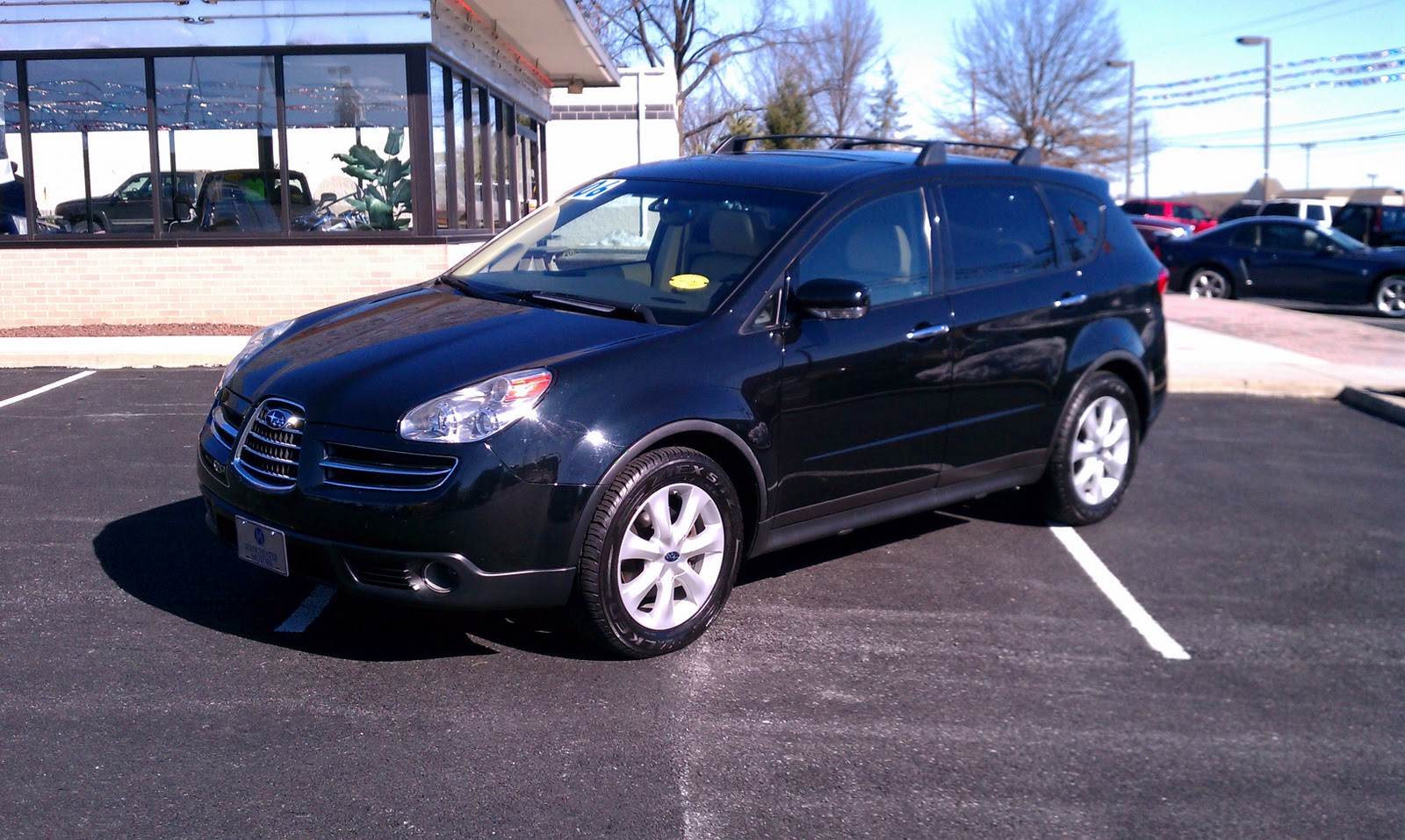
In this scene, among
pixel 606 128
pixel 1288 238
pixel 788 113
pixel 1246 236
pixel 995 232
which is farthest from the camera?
pixel 788 113

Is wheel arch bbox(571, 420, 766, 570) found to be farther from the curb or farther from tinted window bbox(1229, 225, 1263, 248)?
tinted window bbox(1229, 225, 1263, 248)

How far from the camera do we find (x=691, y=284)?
5023 millimetres

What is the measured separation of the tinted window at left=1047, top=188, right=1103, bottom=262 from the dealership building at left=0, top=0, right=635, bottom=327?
9117 mm

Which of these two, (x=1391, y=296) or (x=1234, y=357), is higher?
(x=1391, y=296)

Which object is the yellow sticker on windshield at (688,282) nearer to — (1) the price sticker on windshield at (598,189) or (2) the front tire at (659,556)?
(2) the front tire at (659,556)

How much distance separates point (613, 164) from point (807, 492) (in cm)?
2070

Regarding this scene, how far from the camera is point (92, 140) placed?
1391 centimetres

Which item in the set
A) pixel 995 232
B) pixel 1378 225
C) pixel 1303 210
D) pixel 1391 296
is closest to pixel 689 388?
pixel 995 232

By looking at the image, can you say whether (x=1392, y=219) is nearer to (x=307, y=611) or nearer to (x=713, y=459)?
(x=713, y=459)

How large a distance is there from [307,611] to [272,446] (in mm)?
861

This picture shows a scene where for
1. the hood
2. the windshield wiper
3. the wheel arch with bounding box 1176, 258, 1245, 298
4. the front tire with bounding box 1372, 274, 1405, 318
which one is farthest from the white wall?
the hood

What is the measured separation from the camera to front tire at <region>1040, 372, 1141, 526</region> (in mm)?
6316

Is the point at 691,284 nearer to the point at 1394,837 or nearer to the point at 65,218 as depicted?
the point at 1394,837

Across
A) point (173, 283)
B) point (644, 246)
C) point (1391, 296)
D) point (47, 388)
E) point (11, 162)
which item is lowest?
point (47, 388)
